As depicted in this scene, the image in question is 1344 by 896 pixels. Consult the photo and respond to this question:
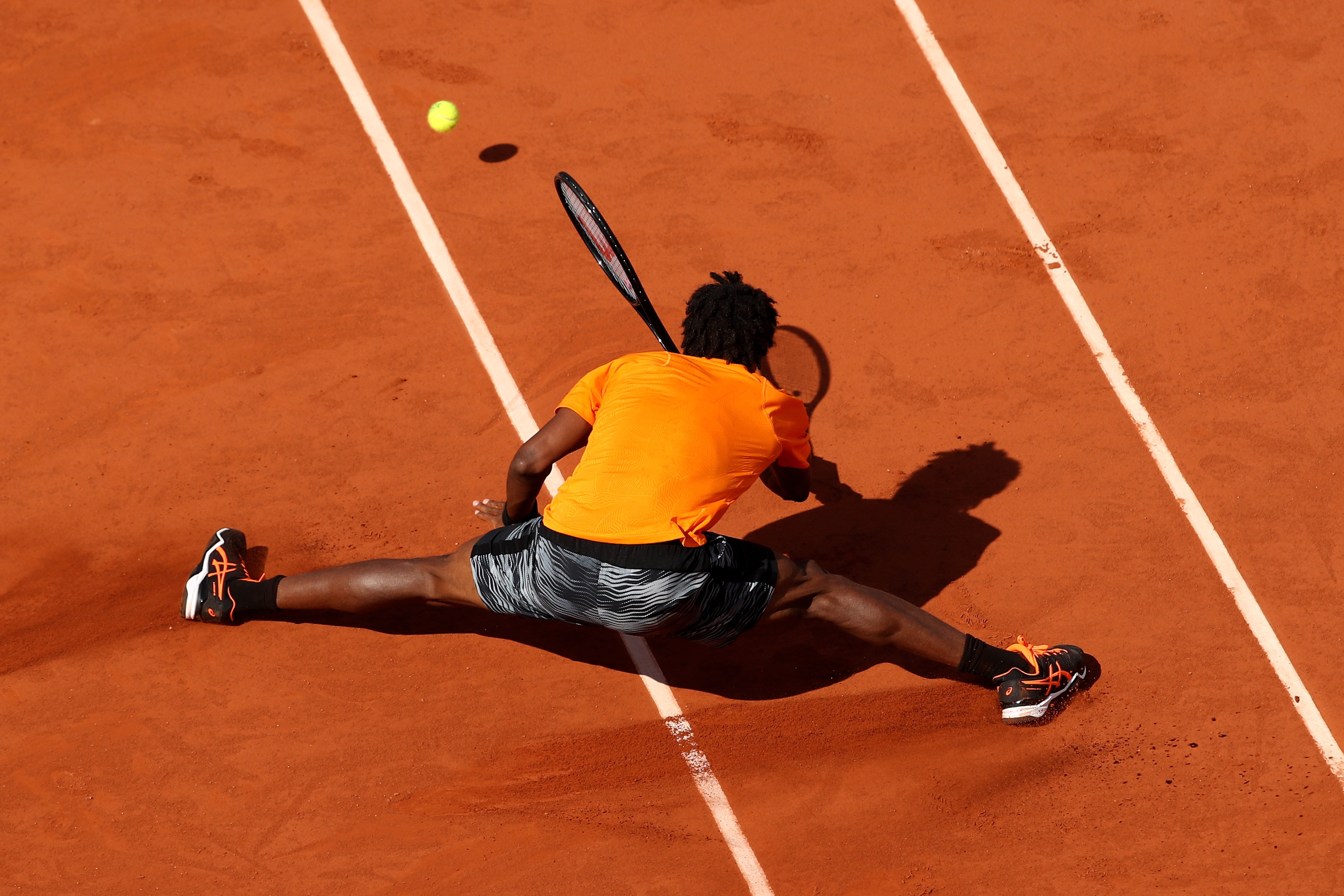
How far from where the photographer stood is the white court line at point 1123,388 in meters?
5.62

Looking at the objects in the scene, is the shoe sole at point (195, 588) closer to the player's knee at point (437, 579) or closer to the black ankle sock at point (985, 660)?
the player's knee at point (437, 579)

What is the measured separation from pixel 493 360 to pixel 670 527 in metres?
2.35

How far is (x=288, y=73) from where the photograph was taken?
743 centimetres

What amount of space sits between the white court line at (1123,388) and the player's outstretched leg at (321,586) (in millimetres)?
3666

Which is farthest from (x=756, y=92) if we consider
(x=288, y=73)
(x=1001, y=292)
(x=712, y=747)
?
(x=712, y=747)

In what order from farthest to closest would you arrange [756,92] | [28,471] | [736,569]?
[756,92], [28,471], [736,569]

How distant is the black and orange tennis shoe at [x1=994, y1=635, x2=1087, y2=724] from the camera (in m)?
5.48

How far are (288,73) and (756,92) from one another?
2.99m

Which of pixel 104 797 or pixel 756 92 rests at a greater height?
pixel 756 92

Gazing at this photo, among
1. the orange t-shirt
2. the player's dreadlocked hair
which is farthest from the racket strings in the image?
the orange t-shirt

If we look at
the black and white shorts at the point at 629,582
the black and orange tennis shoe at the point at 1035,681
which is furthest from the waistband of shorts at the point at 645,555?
the black and orange tennis shoe at the point at 1035,681

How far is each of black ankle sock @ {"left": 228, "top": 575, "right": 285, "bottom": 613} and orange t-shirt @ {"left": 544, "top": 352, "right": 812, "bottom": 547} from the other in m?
1.70

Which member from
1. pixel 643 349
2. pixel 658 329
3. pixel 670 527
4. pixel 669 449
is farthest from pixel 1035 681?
pixel 643 349

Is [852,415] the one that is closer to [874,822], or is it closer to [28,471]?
[874,822]
